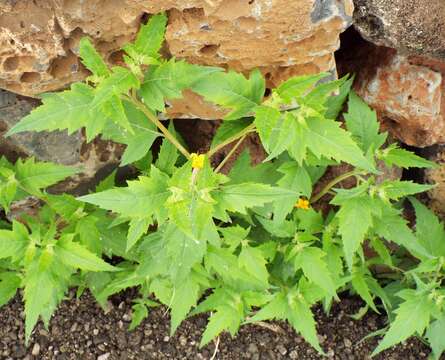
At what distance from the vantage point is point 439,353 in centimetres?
325

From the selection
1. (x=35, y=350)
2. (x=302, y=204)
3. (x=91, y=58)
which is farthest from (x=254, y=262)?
(x=35, y=350)

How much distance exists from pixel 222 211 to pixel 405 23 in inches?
44.3

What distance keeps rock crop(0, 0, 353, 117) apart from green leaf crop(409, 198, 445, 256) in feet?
3.71

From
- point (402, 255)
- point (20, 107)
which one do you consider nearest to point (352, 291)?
point (402, 255)

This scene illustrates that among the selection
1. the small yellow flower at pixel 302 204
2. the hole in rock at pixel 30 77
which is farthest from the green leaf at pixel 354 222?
the hole in rock at pixel 30 77

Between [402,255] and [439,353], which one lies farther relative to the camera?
[402,255]

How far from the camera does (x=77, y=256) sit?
8.46 feet

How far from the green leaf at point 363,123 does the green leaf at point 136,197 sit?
3.35 feet

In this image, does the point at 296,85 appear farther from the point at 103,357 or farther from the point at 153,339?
the point at 103,357

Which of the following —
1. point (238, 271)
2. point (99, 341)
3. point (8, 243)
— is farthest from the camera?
point (99, 341)

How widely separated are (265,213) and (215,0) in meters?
1.11

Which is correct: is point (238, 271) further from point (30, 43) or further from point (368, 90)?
point (30, 43)

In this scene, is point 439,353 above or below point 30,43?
below

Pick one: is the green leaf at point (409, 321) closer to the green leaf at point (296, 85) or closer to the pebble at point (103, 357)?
the green leaf at point (296, 85)
